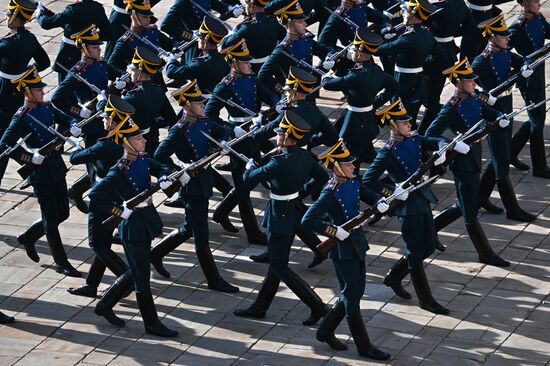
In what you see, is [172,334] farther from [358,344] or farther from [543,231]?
[543,231]

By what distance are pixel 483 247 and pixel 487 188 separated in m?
1.63

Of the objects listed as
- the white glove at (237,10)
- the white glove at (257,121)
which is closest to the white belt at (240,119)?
the white glove at (257,121)

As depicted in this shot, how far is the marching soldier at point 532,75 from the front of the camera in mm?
23953

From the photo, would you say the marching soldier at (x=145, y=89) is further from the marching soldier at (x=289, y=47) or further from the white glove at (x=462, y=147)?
the white glove at (x=462, y=147)

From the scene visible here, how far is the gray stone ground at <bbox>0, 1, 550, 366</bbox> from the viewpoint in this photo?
1961 cm

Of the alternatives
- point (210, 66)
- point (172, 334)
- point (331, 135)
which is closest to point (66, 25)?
point (210, 66)

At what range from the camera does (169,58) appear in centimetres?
2434

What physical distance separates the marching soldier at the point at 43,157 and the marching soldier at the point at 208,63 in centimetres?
213

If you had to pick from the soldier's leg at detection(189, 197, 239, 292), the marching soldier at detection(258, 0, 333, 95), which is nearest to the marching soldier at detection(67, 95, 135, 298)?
the soldier's leg at detection(189, 197, 239, 292)

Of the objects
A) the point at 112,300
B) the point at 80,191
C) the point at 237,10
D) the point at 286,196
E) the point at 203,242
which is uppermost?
the point at 237,10

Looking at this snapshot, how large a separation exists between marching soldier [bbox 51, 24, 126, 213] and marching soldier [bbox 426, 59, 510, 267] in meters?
4.83

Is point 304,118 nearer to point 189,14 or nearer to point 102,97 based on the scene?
point 102,97

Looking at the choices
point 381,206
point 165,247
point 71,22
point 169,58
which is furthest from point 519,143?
point 71,22

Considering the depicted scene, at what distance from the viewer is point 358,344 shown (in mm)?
19453
